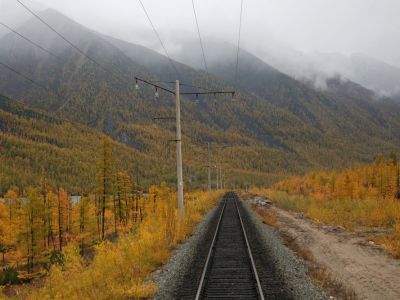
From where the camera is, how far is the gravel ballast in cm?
1004

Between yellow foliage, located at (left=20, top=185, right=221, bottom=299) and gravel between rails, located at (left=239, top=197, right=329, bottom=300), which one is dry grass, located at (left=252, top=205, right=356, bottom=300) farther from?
yellow foliage, located at (left=20, top=185, right=221, bottom=299)

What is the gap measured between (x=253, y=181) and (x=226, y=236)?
166955 millimetres

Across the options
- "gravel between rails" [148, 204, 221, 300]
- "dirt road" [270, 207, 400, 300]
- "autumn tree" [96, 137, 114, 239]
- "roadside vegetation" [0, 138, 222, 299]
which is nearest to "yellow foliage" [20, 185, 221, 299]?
"roadside vegetation" [0, 138, 222, 299]

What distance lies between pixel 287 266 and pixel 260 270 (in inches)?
49.0

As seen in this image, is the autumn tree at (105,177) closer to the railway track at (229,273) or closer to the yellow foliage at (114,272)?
the yellow foliage at (114,272)

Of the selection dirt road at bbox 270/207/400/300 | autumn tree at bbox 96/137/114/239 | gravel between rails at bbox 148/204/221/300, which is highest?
autumn tree at bbox 96/137/114/239

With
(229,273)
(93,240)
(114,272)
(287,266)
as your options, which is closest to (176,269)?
(229,273)

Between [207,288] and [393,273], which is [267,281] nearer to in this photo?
[207,288]

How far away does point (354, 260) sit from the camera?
14.2 meters

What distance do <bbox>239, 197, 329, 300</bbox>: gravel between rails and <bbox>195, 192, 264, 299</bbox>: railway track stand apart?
0.71m

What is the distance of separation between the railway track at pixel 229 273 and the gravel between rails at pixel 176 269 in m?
0.64

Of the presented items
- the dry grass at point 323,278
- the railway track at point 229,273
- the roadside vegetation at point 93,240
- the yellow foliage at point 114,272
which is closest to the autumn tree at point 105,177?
the roadside vegetation at point 93,240

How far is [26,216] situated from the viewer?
54.2 metres

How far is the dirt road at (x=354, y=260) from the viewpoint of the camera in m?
10.7
